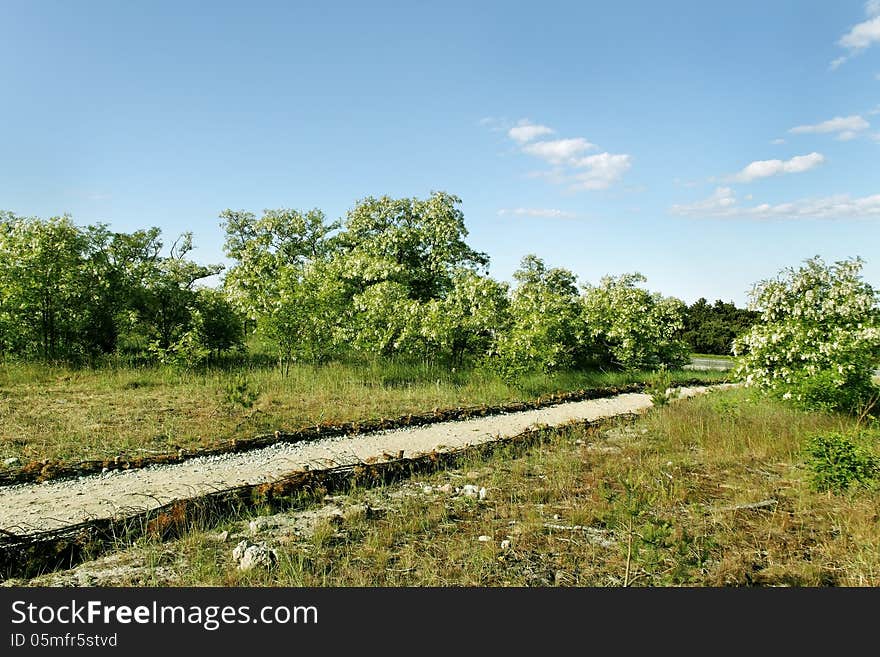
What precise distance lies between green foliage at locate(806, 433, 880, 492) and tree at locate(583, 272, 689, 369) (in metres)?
11.8

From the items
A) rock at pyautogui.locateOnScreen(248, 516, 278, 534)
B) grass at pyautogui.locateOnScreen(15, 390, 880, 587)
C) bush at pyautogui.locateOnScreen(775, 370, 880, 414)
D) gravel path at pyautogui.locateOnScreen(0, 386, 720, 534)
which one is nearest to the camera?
grass at pyautogui.locateOnScreen(15, 390, 880, 587)

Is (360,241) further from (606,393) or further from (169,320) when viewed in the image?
(606,393)

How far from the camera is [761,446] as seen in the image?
7.39 meters

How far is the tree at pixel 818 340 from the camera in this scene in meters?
8.53

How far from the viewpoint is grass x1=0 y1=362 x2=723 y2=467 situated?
7246mm

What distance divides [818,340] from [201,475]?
9.19 meters

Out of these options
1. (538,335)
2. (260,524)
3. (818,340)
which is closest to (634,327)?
(538,335)

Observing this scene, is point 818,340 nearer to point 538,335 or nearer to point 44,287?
point 538,335

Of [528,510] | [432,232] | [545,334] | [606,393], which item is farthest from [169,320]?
[528,510]

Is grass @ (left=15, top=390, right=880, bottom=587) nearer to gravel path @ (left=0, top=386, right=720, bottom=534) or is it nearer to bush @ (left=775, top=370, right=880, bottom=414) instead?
gravel path @ (left=0, top=386, right=720, bottom=534)

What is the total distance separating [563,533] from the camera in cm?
460

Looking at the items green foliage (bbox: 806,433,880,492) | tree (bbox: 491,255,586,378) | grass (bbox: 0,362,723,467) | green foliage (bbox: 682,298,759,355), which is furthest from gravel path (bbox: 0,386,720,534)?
green foliage (bbox: 682,298,759,355)

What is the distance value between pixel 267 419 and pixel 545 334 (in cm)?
699

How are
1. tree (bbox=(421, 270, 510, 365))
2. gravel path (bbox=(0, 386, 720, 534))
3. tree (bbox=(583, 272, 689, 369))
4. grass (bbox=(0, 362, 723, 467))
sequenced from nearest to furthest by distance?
gravel path (bbox=(0, 386, 720, 534)) < grass (bbox=(0, 362, 723, 467)) < tree (bbox=(421, 270, 510, 365)) < tree (bbox=(583, 272, 689, 369))
